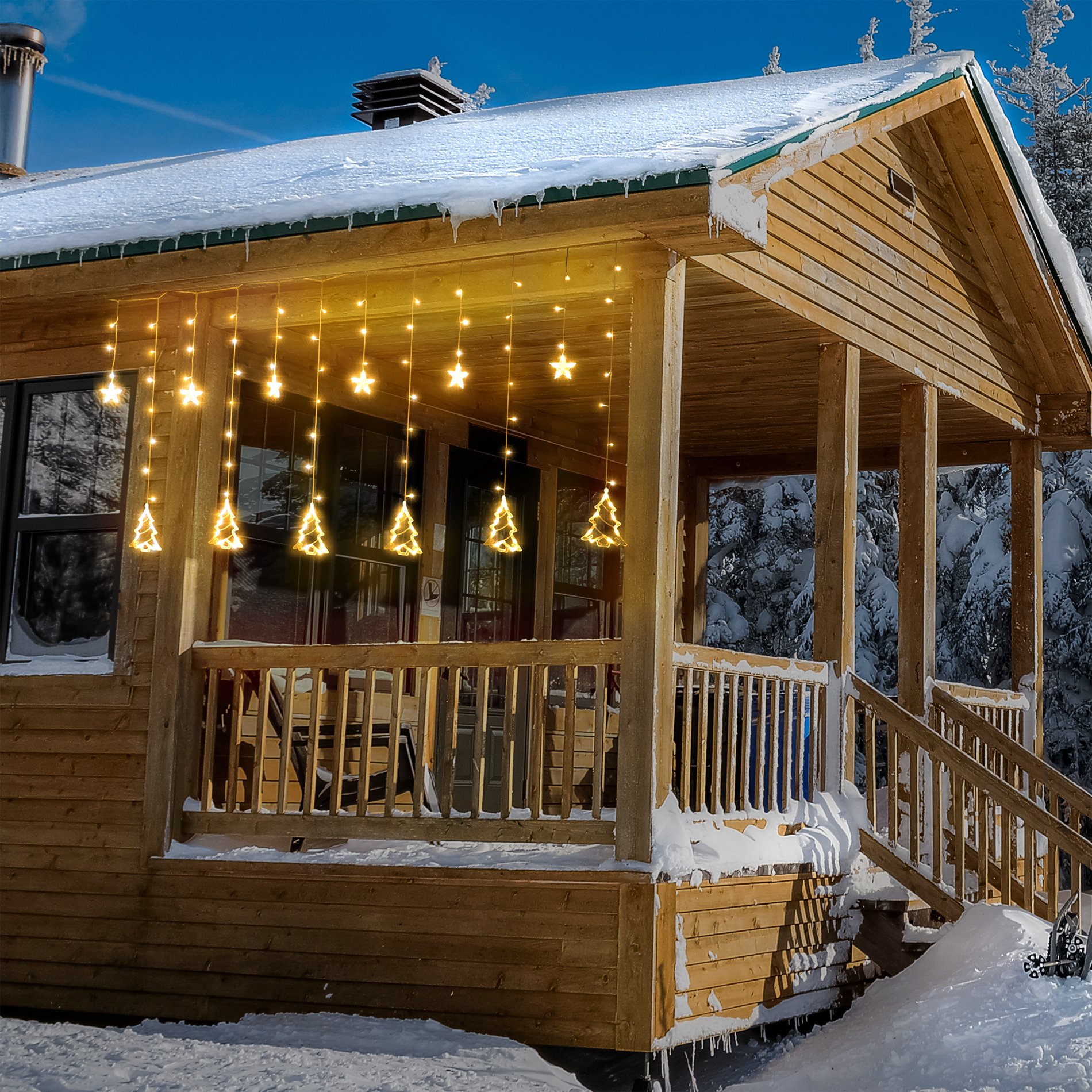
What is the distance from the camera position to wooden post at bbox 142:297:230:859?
775 centimetres

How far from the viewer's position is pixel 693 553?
13281mm

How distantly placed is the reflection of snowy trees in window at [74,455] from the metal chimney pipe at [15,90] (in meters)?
5.54

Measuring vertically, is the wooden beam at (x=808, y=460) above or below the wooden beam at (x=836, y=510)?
above

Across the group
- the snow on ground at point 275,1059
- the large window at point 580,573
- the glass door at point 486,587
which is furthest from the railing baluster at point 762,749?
the large window at point 580,573

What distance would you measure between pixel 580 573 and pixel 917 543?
10.0 feet

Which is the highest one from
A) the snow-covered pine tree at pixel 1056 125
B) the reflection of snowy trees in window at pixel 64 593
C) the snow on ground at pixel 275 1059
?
the snow-covered pine tree at pixel 1056 125

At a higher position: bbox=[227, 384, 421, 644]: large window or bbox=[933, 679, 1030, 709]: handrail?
bbox=[227, 384, 421, 644]: large window

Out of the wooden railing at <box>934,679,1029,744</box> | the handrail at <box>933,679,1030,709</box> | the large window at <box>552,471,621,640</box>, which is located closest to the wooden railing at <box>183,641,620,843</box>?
the large window at <box>552,471,621,640</box>

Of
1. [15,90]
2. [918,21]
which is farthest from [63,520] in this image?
[918,21]

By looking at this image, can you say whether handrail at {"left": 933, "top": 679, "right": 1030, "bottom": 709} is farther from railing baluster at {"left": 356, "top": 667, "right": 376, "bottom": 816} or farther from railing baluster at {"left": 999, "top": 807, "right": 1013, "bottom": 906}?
railing baluster at {"left": 356, "top": 667, "right": 376, "bottom": 816}

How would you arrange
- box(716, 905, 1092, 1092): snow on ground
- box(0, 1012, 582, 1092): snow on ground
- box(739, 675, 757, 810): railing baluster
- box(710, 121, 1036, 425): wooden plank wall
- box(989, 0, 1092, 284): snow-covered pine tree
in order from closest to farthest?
box(0, 1012, 582, 1092): snow on ground < box(716, 905, 1092, 1092): snow on ground < box(739, 675, 757, 810): railing baluster < box(710, 121, 1036, 425): wooden plank wall < box(989, 0, 1092, 284): snow-covered pine tree

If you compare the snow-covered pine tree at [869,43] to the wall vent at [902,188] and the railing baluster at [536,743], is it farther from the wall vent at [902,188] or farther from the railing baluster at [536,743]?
the railing baluster at [536,743]

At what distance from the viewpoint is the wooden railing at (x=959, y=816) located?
812 cm

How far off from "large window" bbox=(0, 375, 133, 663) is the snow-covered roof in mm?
1029
